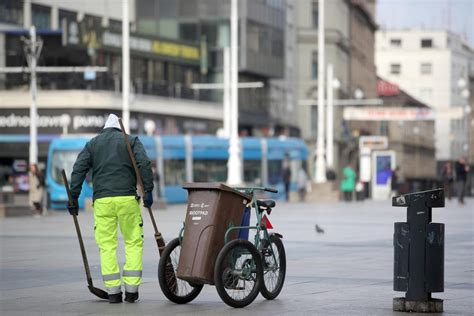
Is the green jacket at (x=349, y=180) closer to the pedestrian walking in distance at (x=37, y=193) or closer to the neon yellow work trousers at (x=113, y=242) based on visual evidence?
the pedestrian walking in distance at (x=37, y=193)

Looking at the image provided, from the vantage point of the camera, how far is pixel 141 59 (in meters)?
76.2

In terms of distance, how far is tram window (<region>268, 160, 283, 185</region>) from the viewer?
65000 mm

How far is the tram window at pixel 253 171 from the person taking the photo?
208 ft

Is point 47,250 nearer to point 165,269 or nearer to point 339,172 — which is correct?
point 165,269

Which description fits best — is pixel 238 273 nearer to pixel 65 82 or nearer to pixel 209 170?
pixel 209 170

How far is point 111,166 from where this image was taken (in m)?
12.9

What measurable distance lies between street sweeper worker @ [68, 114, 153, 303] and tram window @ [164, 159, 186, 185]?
146 ft

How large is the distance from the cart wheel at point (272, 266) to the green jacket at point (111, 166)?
4.52 ft

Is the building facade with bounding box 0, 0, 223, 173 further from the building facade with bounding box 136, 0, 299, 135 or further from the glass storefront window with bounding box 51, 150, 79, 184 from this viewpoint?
the glass storefront window with bounding box 51, 150, 79, 184

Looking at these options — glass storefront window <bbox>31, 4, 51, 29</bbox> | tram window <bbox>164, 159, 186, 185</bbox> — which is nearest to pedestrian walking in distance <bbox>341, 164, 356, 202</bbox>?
tram window <bbox>164, 159, 186, 185</bbox>

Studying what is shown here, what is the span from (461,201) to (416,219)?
39.3m

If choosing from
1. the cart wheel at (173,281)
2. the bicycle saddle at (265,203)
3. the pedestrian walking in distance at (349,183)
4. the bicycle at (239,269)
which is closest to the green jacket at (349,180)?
the pedestrian walking in distance at (349,183)

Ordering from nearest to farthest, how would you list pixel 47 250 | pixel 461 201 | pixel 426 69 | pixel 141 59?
pixel 47 250 → pixel 461 201 → pixel 141 59 → pixel 426 69

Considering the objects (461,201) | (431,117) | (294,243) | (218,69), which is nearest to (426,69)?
(218,69)
